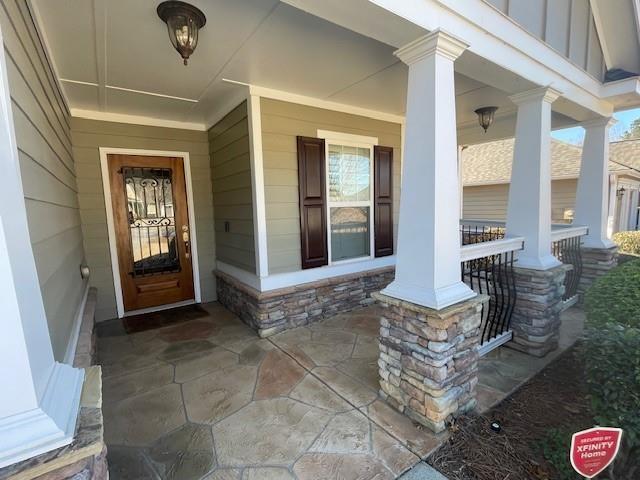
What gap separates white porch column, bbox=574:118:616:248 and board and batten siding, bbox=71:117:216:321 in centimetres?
560

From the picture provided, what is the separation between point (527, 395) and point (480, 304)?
0.92 metres

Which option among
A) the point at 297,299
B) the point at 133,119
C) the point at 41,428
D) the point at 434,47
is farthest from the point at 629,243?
the point at 133,119

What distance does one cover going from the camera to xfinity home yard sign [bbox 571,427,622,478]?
4.01 ft

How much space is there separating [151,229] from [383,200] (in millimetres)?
3403

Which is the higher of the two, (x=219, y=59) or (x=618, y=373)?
(x=219, y=59)

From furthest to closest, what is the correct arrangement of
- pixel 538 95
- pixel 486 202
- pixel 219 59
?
1. pixel 486 202
2. pixel 538 95
3. pixel 219 59

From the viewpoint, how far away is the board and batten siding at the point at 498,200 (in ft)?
31.7

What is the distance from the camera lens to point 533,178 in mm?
2961

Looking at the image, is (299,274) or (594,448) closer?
(594,448)

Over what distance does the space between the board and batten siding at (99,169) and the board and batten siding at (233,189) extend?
24 centimetres

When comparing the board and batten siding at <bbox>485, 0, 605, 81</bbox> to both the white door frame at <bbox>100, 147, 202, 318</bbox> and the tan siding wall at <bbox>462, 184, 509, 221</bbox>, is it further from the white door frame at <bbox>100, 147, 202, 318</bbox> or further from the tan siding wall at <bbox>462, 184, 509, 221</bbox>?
the tan siding wall at <bbox>462, 184, 509, 221</bbox>

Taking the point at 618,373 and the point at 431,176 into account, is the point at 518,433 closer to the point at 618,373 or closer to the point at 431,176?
the point at 618,373

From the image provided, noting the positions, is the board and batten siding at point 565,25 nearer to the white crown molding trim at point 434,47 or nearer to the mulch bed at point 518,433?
the white crown molding trim at point 434,47

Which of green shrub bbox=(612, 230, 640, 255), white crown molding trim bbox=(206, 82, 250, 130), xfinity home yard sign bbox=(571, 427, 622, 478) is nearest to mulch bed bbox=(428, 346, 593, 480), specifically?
xfinity home yard sign bbox=(571, 427, 622, 478)
